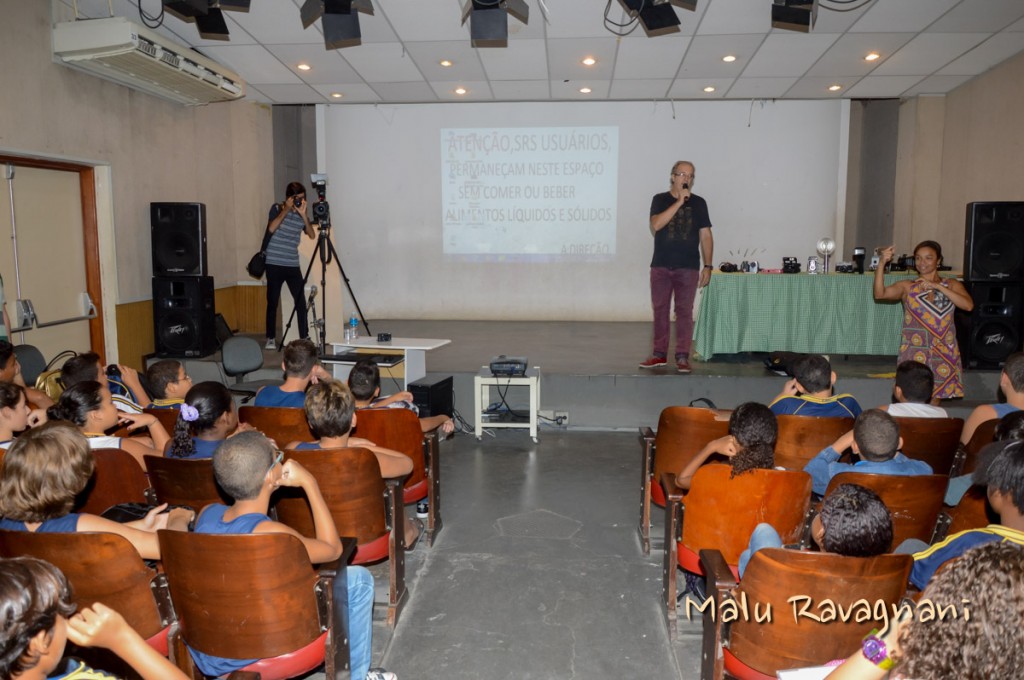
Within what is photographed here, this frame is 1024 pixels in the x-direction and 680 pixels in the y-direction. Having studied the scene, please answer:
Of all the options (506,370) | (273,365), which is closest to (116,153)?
(273,365)

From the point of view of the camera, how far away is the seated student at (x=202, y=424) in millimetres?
2564

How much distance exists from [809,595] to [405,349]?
3909mm

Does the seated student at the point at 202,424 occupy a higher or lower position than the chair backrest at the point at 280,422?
higher

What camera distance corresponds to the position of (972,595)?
42.6 inches

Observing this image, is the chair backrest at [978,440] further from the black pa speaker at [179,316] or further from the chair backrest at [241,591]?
the black pa speaker at [179,316]

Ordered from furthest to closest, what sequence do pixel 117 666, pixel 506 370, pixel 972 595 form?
pixel 506 370
pixel 117 666
pixel 972 595

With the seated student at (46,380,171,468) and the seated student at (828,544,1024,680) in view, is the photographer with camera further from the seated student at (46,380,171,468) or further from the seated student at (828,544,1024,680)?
the seated student at (828,544,1024,680)

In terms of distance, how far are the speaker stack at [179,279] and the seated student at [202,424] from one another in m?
4.11

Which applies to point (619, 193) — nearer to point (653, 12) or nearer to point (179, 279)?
point (653, 12)

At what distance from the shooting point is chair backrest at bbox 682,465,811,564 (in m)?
2.27

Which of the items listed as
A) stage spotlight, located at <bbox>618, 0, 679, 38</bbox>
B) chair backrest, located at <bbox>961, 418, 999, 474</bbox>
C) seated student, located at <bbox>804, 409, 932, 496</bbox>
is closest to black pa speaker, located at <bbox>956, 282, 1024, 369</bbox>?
stage spotlight, located at <bbox>618, 0, 679, 38</bbox>

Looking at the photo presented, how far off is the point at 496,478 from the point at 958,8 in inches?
200

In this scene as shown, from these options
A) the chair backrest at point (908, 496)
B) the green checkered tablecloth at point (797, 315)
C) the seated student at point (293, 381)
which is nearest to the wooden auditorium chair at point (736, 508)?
the chair backrest at point (908, 496)

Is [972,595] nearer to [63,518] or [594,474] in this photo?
[63,518]
